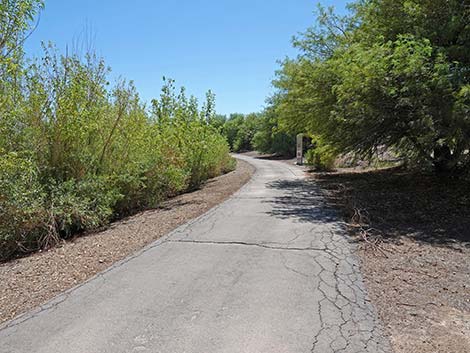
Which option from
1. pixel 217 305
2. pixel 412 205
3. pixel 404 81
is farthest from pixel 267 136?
pixel 217 305

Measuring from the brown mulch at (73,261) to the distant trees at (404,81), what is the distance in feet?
17.5

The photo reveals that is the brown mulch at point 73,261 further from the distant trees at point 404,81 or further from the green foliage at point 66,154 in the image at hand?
the distant trees at point 404,81

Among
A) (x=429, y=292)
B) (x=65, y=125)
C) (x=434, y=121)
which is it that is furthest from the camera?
(x=434, y=121)

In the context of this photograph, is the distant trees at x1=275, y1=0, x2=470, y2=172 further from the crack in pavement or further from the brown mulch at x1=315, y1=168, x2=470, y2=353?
the crack in pavement

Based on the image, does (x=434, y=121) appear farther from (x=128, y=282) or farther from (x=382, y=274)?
(x=128, y=282)

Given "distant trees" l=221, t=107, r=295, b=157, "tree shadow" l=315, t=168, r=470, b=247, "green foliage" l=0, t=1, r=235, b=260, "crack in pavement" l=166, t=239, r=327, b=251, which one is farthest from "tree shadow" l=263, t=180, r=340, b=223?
"distant trees" l=221, t=107, r=295, b=157

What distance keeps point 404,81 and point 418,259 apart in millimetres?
4459

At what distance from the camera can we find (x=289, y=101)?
1580cm

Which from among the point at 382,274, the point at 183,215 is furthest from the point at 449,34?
the point at 183,215

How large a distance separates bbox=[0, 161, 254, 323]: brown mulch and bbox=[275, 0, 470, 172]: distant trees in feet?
17.5

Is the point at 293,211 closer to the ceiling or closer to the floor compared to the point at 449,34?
closer to the floor

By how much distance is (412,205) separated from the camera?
9.74 meters

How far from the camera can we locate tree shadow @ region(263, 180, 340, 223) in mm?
8477

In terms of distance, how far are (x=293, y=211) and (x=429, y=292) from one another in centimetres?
498
